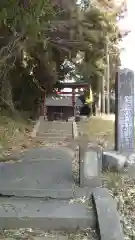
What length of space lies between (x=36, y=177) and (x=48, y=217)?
7.09 feet

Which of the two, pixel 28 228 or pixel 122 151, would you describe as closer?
pixel 28 228

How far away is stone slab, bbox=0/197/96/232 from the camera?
507cm

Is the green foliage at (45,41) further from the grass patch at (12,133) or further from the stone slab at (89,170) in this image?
the stone slab at (89,170)

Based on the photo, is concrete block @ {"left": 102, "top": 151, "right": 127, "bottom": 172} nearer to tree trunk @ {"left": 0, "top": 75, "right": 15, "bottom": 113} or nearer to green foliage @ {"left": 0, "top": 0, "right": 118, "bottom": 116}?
green foliage @ {"left": 0, "top": 0, "right": 118, "bottom": 116}

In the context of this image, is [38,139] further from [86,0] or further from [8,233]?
[8,233]

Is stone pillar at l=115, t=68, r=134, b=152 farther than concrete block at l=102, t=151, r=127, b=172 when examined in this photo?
Yes

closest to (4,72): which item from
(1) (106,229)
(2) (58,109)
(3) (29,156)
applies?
(3) (29,156)

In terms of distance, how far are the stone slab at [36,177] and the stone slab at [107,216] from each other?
Result: 518 millimetres

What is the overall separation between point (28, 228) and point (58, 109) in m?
24.5

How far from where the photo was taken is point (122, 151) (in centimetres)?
936

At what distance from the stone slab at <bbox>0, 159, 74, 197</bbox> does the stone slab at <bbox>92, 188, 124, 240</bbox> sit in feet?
1.70

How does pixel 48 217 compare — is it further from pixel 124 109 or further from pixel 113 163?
pixel 124 109

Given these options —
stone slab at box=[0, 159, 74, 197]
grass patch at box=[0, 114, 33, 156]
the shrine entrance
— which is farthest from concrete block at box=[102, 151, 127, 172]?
the shrine entrance

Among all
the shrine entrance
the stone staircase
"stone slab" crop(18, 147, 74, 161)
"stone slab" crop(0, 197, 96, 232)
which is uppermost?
"stone slab" crop(0, 197, 96, 232)
